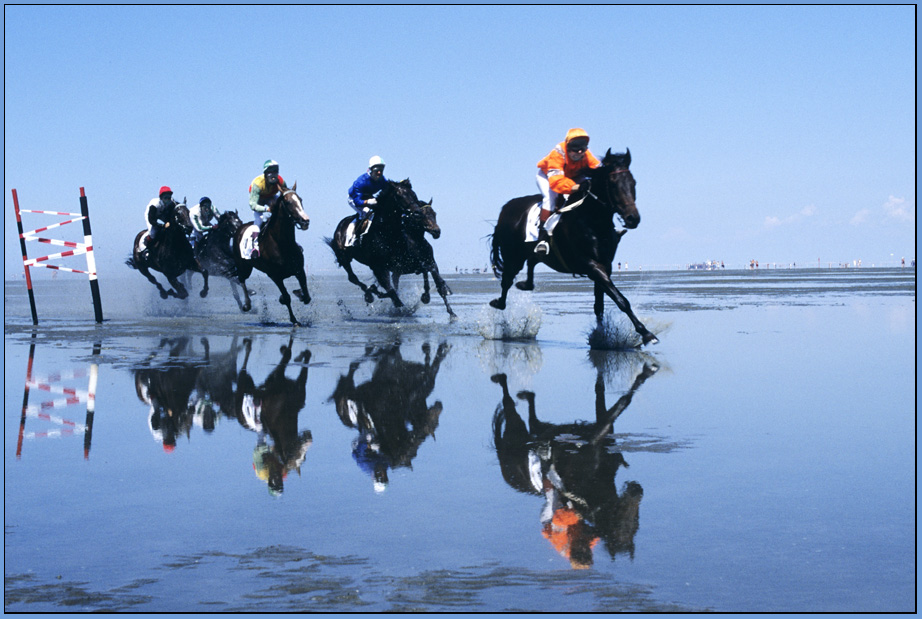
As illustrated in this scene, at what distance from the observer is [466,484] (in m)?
5.73

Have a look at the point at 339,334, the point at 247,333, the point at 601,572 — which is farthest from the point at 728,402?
the point at 247,333

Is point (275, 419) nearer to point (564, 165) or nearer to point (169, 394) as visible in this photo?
point (169, 394)

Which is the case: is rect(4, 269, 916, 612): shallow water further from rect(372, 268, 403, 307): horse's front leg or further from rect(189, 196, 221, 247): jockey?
rect(189, 196, 221, 247): jockey

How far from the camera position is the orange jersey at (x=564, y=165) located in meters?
12.8

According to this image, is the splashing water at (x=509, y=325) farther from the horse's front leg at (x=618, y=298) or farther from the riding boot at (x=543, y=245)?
the horse's front leg at (x=618, y=298)

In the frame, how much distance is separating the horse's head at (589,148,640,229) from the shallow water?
1.72m

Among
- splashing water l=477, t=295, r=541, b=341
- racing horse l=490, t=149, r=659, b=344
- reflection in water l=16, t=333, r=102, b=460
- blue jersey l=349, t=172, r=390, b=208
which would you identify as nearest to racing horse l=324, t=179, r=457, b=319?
blue jersey l=349, t=172, r=390, b=208

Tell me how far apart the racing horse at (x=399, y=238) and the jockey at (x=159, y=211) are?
5384 mm

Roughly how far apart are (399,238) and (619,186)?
7.31m

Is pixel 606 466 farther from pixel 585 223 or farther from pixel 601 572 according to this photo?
pixel 585 223

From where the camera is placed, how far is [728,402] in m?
8.58

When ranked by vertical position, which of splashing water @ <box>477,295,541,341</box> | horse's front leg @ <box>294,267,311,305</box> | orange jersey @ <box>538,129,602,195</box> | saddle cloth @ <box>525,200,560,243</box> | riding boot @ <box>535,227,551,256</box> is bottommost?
splashing water @ <box>477,295,541,341</box>

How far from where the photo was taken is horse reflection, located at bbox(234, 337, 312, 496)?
20.4ft

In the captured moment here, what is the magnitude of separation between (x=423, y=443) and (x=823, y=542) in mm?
3064
